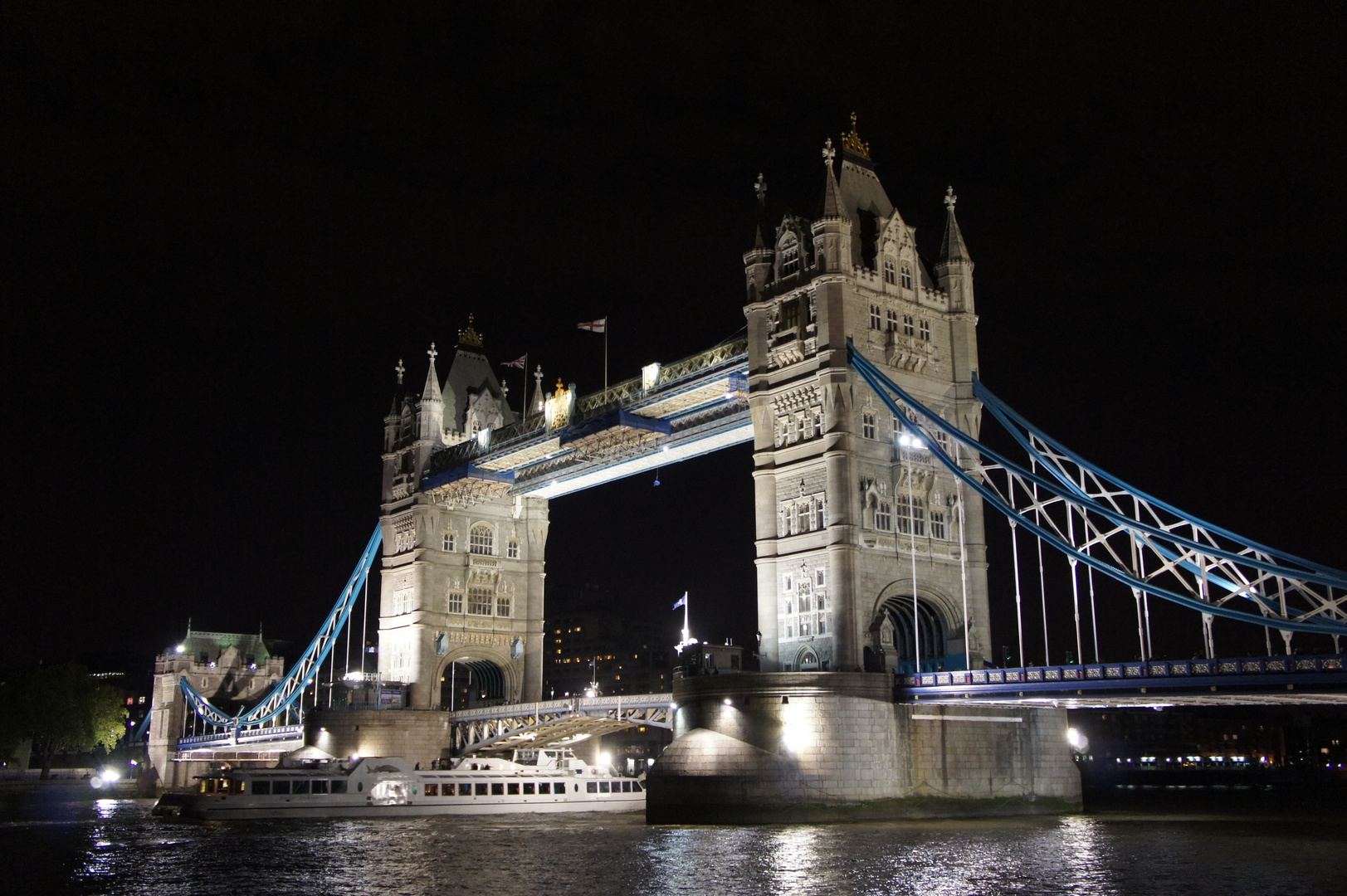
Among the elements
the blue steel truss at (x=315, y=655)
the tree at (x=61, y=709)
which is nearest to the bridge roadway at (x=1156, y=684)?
the blue steel truss at (x=315, y=655)

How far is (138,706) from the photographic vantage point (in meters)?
189

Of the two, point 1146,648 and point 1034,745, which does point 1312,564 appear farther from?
point 1034,745

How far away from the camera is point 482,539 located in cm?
8175

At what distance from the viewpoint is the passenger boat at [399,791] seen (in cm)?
5984

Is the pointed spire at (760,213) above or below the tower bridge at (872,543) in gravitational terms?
above

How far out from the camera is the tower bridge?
4238 centimetres

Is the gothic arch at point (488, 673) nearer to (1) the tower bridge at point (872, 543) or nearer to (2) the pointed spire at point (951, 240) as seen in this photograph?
(1) the tower bridge at point (872, 543)

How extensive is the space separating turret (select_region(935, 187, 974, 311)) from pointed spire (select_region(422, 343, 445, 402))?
1401 inches

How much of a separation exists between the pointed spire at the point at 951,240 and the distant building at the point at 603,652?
4495 inches

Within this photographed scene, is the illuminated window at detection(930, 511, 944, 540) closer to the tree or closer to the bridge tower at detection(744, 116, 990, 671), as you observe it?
the bridge tower at detection(744, 116, 990, 671)

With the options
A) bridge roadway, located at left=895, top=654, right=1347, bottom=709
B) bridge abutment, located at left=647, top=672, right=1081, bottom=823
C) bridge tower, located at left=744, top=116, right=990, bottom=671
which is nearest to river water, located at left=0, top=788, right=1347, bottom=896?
bridge abutment, located at left=647, top=672, right=1081, bottom=823

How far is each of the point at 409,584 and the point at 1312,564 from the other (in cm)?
5366

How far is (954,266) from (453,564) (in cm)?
3695

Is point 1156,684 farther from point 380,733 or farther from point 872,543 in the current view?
point 380,733
